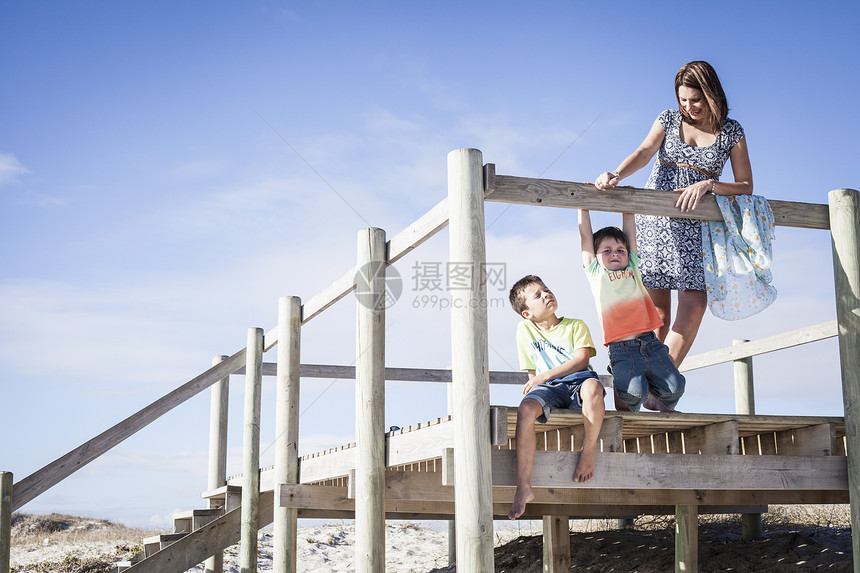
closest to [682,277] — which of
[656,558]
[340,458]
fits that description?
[340,458]

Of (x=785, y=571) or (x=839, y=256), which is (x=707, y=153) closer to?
(x=839, y=256)

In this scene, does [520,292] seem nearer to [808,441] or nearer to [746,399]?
[808,441]

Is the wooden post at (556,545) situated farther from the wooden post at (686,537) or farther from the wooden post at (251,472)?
the wooden post at (251,472)

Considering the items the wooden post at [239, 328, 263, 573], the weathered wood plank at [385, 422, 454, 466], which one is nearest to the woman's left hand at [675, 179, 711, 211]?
the weathered wood plank at [385, 422, 454, 466]

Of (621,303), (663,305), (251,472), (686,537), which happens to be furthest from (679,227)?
(251,472)

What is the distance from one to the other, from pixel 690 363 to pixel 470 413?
584cm

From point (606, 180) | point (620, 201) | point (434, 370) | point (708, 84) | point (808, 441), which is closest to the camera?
point (606, 180)

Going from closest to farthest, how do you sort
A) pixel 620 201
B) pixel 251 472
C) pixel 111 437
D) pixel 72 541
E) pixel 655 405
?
pixel 620 201
pixel 655 405
pixel 111 437
pixel 251 472
pixel 72 541

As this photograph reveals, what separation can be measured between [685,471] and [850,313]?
136 cm

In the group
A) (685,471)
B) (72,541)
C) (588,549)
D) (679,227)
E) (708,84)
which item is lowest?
(72,541)

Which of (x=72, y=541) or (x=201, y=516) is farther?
(x=72, y=541)

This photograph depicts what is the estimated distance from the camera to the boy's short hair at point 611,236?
4816 mm

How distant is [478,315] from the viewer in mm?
4051

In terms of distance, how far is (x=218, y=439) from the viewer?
9.23 metres
